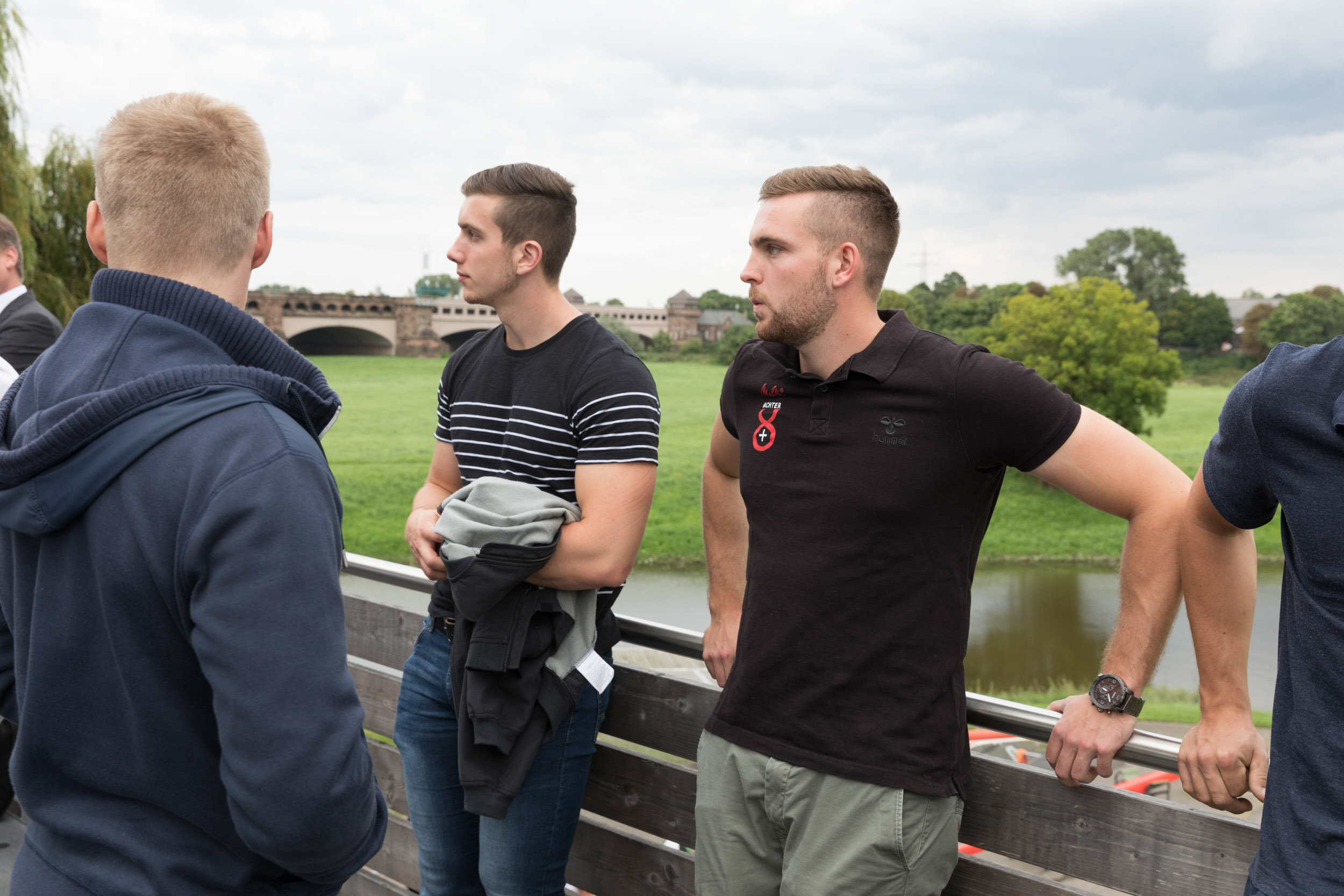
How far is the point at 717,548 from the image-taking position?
2842 mm

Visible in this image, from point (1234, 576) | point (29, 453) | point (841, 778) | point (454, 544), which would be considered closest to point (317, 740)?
point (29, 453)

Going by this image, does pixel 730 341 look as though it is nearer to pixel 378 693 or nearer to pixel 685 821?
pixel 378 693

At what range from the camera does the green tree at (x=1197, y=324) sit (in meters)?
64.0

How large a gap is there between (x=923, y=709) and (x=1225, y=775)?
542 millimetres

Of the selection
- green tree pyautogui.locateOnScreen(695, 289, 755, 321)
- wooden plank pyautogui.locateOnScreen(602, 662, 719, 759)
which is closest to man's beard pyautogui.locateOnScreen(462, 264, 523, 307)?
wooden plank pyautogui.locateOnScreen(602, 662, 719, 759)

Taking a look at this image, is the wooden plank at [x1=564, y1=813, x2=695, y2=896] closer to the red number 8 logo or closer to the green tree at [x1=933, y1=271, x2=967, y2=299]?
the red number 8 logo

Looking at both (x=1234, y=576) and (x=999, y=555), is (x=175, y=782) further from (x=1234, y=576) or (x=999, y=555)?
(x=999, y=555)

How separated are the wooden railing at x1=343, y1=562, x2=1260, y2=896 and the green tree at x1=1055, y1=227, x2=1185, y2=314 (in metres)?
77.9

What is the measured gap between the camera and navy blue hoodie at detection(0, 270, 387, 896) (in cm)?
141

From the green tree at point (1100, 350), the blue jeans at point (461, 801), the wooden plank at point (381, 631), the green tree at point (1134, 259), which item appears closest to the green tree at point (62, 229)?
the wooden plank at point (381, 631)

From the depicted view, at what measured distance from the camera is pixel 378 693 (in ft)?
11.4

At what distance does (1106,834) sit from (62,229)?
1646 centimetres

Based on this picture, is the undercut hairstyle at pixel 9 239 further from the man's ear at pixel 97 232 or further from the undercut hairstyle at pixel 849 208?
the undercut hairstyle at pixel 849 208

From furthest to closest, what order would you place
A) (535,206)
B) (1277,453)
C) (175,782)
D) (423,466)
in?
(423,466) < (535,206) < (1277,453) < (175,782)
